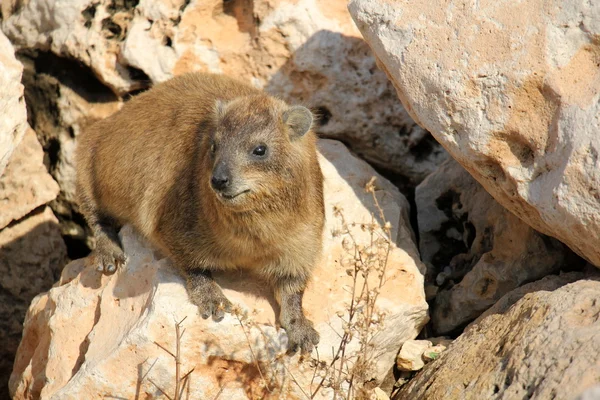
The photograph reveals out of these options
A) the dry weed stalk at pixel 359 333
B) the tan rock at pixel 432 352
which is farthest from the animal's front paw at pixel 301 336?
the tan rock at pixel 432 352

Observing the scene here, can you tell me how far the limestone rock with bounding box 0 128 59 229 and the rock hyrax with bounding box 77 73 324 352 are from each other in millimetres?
691

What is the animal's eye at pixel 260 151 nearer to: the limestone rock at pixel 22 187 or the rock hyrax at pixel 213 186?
the rock hyrax at pixel 213 186

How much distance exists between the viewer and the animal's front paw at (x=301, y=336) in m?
5.56

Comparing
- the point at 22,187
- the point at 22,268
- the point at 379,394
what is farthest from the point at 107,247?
the point at 379,394

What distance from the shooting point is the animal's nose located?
5000mm

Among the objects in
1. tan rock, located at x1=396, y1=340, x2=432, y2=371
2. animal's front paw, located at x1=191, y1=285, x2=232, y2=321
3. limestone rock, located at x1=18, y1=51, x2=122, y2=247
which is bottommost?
limestone rock, located at x1=18, y1=51, x2=122, y2=247

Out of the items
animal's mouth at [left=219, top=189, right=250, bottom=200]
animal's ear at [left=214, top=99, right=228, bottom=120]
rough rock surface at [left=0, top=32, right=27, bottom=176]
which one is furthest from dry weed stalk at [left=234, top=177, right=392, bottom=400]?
rough rock surface at [left=0, top=32, right=27, bottom=176]

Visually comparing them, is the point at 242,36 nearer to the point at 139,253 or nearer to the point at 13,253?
the point at 139,253

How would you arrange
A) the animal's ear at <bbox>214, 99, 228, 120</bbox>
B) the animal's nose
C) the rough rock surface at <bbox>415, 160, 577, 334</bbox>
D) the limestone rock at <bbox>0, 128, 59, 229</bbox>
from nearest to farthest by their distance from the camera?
the animal's nose → the animal's ear at <bbox>214, 99, 228, 120</bbox> → the rough rock surface at <bbox>415, 160, 577, 334</bbox> → the limestone rock at <bbox>0, 128, 59, 229</bbox>

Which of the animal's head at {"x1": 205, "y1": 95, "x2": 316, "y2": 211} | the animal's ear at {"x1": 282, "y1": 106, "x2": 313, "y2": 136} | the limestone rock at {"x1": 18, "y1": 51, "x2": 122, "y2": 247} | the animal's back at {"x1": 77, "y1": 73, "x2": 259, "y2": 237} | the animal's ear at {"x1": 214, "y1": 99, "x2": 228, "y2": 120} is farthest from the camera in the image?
the limestone rock at {"x1": 18, "y1": 51, "x2": 122, "y2": 247}

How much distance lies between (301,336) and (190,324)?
79 centimetres

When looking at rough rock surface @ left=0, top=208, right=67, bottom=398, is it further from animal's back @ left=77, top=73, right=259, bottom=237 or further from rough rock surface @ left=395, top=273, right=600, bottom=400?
rough rock surface @ left=395, top=273, right=600, bottom=400

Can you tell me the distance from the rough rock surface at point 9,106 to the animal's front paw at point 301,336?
7.94 feet

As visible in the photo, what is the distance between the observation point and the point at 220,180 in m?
5.00
